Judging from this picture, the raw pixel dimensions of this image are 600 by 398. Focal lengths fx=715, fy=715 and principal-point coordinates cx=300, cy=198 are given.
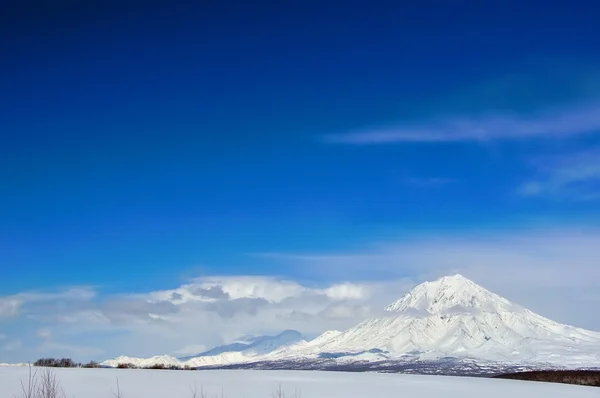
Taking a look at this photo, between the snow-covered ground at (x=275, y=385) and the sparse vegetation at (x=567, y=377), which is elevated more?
the snow-covered ground at (x=275, y=385)

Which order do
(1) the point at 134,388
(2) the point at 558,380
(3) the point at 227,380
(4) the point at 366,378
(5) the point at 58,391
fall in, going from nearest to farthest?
(5) the point at 58,391 < (1) the point at 134,388 < (3) the point at 227,380 < (4) the point at 366,378 < (2) the point at 558,380

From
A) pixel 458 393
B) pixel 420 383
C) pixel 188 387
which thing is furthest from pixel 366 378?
pixel 188 387

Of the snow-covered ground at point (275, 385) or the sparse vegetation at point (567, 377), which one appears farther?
the sparse vegetation at point (567, 377)

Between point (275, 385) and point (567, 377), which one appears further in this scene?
point (567, 377)

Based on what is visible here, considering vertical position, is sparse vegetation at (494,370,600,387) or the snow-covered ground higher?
the snow-covered ground

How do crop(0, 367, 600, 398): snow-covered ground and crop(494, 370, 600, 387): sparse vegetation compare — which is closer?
crop(0, 367, 600, 398): snow-covered ground

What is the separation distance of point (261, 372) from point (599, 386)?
16224 mm

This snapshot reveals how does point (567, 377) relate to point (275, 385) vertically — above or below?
below

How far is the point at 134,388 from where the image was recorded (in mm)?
28969

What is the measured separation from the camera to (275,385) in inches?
1170

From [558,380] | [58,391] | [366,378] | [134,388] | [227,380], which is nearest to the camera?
[58,391]

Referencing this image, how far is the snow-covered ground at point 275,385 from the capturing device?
2828 cm

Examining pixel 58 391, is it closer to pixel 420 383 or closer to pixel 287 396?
pixel 287 396

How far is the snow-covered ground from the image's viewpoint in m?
28.3
